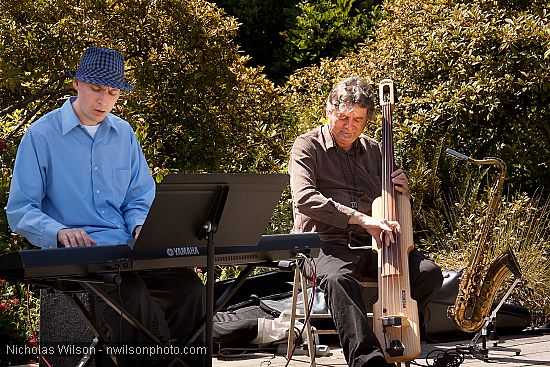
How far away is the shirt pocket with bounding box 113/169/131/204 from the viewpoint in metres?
4.16

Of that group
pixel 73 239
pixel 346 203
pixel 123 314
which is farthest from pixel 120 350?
pixel 346 203

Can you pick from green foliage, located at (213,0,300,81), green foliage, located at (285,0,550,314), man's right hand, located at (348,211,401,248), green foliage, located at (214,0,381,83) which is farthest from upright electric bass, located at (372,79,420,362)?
green foliage, located at (213,0,300,81)

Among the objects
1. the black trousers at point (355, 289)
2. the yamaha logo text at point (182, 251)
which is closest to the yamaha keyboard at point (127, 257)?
the yamaha logo text at point (182, 251)

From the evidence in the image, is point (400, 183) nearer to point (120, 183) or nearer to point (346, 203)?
point (346, 203)

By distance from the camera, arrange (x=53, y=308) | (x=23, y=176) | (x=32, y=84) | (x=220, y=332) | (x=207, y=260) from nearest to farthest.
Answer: (x=207, y=260)
(x=23, y=176)
(x=53, y=308)
(x=220, y=332)
(x=32, y=84)

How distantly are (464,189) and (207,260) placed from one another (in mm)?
4774

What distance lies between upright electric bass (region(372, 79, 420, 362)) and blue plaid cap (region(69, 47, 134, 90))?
4.41 feet

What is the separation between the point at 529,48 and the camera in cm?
783

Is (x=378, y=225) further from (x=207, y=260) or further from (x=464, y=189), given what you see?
(x=464, y=189)

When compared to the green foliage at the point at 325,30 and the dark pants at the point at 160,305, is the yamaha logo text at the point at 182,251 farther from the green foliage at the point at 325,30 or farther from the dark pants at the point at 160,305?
the green foliage at the point at 325,30

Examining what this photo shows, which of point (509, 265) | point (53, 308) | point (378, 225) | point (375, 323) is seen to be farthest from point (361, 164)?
point (53, 308)

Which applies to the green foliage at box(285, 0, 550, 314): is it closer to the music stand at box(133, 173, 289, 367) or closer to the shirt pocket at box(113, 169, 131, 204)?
the shirt pocket at box(113, 169, 131, 204)

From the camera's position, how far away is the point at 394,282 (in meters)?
4.51

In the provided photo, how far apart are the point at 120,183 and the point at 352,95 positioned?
4.33 feet
